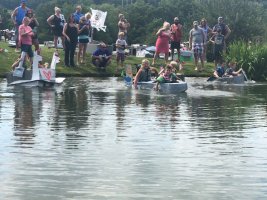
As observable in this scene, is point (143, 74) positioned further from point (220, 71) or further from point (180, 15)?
point (180, 15)

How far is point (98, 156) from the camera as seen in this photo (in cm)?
1509

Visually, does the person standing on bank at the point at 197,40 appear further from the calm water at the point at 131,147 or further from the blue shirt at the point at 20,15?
the calm water at the point at 131,147

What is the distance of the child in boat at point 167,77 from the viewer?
2995cm

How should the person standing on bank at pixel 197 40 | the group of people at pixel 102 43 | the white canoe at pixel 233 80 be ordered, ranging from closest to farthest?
the group of people at pixel 102 43
the white canoe at pixel 233 80
the person standing on bank at pixel 197 40

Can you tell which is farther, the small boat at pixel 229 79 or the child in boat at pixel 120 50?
the child in boat at pixel 120 50

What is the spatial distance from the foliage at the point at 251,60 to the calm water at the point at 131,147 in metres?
12.6

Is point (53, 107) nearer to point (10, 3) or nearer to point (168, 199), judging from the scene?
point (168, 199)

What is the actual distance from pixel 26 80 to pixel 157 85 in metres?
4.25

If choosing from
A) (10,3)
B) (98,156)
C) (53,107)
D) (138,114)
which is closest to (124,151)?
(98,156)

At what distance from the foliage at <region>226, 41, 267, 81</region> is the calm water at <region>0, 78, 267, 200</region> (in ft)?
41.3

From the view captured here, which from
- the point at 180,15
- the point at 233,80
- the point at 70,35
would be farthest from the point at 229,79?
the point at 180,15

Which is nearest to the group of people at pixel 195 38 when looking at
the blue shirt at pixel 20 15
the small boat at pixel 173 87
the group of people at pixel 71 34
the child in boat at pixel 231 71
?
the group of people at pixel 71 34

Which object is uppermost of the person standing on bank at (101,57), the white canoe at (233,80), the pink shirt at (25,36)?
the pink shirt at (25,36)

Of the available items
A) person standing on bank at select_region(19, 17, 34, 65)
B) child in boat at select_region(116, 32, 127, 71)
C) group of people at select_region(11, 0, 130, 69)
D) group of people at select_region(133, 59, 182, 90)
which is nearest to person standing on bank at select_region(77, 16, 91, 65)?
group of people at select_region(11, 0, 130, 69)
